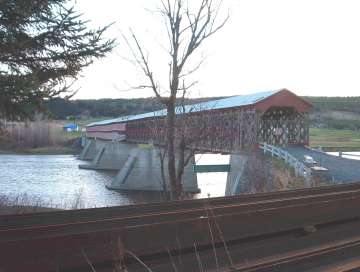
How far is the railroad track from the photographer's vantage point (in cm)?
348

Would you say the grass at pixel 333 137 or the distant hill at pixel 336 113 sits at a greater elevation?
the distant hill at pixel 336 113

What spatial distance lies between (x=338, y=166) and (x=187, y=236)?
22.5m

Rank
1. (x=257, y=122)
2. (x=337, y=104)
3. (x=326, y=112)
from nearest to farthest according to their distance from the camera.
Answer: (x=257, y=122) < (x=326, y=112) < (x=337, y=104)

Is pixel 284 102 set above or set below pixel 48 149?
above

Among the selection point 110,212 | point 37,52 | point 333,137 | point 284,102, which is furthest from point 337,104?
point 110,212

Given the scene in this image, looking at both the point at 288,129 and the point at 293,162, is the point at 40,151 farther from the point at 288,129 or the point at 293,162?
the point at 293,162

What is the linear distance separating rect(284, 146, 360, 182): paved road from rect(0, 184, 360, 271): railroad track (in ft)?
52.1

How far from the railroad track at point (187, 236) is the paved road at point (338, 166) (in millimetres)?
15876

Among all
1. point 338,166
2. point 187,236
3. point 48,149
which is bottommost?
point 48,149

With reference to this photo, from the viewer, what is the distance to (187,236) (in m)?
4.23

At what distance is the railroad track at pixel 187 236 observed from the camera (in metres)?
3.48

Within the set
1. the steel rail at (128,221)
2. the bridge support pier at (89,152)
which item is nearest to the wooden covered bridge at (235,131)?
the steel rail at (128,221)

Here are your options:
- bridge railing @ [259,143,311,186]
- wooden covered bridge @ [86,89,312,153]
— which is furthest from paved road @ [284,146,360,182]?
wooden covered bridge @ [86,89,312,153]

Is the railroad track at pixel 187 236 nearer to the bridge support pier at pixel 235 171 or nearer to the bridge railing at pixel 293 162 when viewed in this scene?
the bridge railing at pixel 293 162
